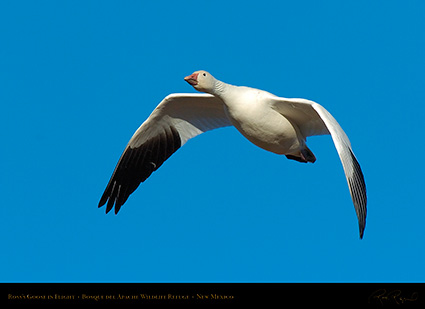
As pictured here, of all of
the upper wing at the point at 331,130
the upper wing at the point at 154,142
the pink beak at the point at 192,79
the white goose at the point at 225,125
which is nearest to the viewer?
the upper wing at the point at 331,130

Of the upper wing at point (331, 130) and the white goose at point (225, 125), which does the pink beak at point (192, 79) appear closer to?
the white goose at point (225, 125)

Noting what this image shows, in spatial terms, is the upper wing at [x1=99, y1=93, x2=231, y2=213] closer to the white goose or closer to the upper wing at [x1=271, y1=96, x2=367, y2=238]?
the white goose

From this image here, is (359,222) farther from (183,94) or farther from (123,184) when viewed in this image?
(123,184)

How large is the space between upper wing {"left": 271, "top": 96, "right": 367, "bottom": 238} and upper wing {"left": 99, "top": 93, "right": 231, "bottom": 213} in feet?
5.22

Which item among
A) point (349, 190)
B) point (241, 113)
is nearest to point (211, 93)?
point (241, 113)

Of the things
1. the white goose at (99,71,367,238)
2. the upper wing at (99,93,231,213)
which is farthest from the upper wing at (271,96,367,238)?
the upper wing at (99,93,231,213)

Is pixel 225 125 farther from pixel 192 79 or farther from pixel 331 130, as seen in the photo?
pixel 331 130

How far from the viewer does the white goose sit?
10.8 m

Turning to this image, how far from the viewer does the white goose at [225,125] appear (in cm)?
1079

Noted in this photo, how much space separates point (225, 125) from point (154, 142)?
1217 mm

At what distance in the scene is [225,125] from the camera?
1339 centimetres

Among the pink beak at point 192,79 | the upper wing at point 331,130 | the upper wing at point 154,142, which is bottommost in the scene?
the upper wing at point 154,142

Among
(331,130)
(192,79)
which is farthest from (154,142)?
(331,130)

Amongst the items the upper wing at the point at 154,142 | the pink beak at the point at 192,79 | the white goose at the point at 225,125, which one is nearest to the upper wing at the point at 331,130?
the white goose at the point at 225,125
